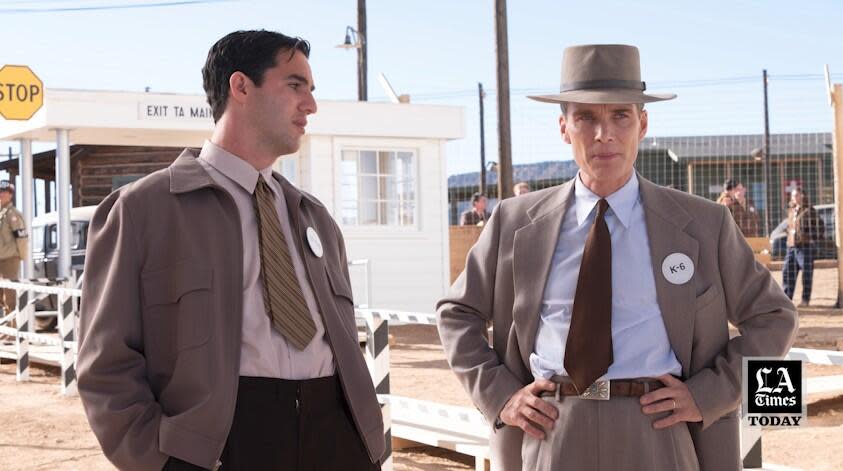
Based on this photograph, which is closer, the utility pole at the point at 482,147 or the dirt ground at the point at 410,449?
the dirt ground at the point at 410,449

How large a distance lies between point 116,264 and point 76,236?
631 inches

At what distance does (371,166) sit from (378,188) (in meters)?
0.34

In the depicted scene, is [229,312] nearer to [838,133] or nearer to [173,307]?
[173,307]

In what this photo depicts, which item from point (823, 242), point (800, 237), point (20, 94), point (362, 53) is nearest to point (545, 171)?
point (362, 53)

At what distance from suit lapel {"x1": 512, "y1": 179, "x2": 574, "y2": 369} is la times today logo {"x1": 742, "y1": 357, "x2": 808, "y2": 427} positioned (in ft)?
1.72

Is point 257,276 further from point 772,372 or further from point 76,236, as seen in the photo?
point 76,236

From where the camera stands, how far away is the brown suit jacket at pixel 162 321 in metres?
2.55

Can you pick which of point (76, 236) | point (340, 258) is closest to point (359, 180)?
point (76, 236)

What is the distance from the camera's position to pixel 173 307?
2641 mm

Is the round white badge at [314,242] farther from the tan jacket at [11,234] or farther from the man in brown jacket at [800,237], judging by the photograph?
the man in brown jacket at [800,237]

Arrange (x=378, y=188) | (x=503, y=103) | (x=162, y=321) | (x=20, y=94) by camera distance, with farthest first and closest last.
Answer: (x=503, y=103), (x=378, y=188), (x=20, y=94), (x=162, y=321)

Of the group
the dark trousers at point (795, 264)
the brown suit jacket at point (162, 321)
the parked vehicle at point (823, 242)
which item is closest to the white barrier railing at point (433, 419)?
the brown suit jacket at point (162, 321)

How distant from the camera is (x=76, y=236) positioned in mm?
17938

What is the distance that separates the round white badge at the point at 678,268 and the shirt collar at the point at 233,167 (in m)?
1.04
